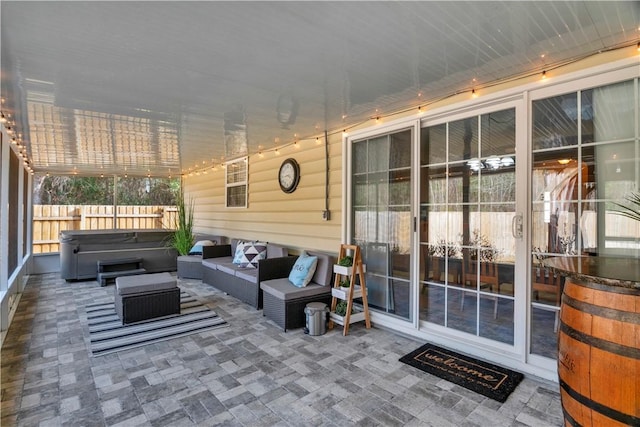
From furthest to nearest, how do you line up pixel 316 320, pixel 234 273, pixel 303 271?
pixel 234 273
pixel 303 271
pixel 316 320

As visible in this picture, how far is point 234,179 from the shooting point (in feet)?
22.7

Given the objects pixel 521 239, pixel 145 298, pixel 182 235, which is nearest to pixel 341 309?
pixel 521 239

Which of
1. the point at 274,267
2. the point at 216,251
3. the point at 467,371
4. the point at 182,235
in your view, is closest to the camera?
the point at 467,371

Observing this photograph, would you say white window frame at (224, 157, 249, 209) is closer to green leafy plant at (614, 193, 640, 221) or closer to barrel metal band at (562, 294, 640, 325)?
green leafy plant at (614, 193, 640, 221)

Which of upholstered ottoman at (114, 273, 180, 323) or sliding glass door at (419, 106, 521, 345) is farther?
upholstered ottoman at (114, 273, 180, 323)

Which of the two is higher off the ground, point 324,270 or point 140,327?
point 324,270

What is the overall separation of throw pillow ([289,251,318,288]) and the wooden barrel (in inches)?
108

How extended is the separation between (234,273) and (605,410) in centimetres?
429

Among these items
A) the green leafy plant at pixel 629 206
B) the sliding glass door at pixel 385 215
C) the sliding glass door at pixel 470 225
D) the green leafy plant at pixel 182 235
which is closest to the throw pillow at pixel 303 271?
the sliding glass door at pixel 385 215

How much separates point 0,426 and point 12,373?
2.75ft

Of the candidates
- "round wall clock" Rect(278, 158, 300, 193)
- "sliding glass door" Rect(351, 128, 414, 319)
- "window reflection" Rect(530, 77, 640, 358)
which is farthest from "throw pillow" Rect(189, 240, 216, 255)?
"window reflection" Rect(530, 77, 640, 358)

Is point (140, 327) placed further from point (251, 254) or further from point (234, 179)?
point (234, 179)

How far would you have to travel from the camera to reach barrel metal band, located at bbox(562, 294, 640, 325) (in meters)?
1.31

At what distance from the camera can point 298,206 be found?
4.98m
